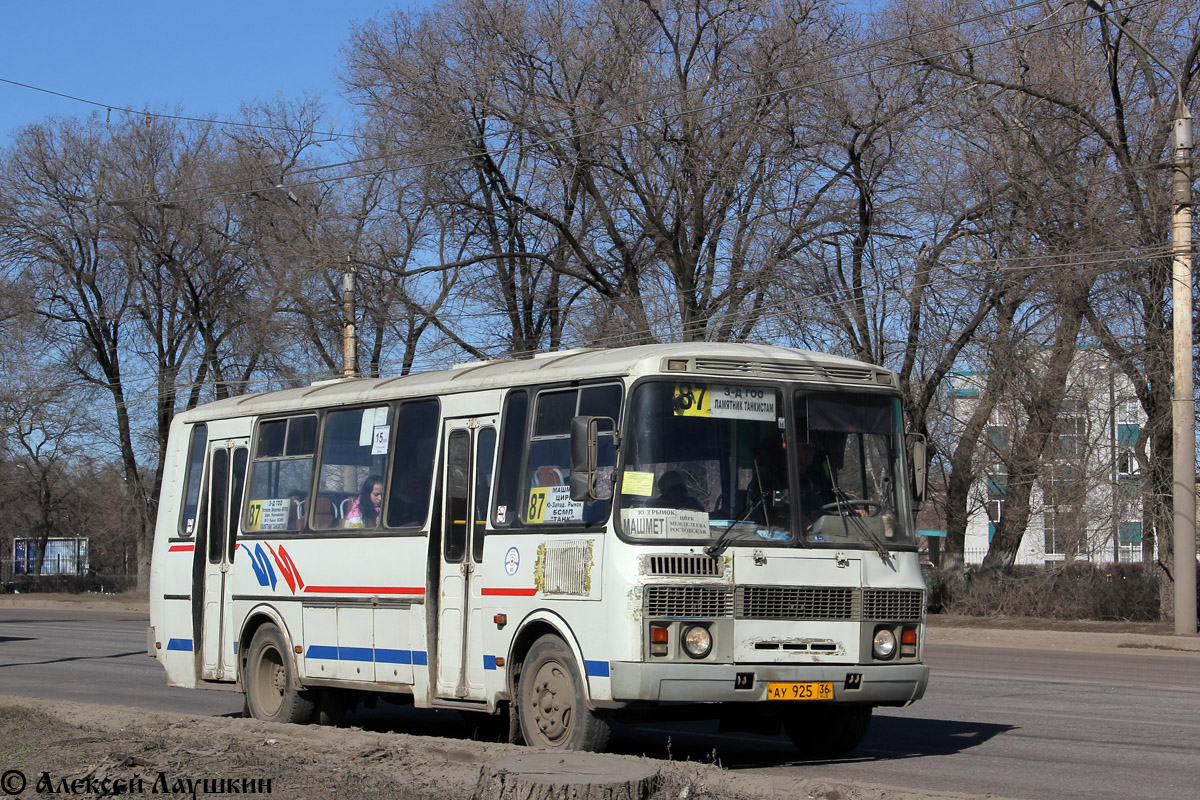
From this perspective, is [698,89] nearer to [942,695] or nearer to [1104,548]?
[1104,548]

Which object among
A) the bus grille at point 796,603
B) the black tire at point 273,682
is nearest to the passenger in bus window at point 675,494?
the bus grille at point 796,603

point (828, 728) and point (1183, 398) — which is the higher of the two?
point (1183, 398)

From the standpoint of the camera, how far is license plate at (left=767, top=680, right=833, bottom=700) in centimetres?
920

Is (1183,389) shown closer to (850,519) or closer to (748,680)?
(850,519)

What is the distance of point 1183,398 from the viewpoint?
24.1 metres

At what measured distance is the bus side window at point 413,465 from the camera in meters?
11.4

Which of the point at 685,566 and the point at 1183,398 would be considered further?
the point at 1183,398

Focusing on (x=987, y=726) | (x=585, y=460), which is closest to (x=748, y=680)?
(x=585, y=460)

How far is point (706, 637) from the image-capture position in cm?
909

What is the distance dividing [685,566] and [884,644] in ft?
5.47

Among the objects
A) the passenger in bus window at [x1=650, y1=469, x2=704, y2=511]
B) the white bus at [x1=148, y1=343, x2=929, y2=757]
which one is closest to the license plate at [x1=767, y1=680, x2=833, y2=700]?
the white bus at [x1=148, y1=343, x2=929, y2=757]

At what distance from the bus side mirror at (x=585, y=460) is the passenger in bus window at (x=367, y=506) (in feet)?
10.0

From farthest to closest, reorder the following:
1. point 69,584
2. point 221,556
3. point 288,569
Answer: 1. point 69,584
2. point 221,556
3. point 288,569

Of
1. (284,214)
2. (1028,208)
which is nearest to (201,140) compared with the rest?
(284,214)
